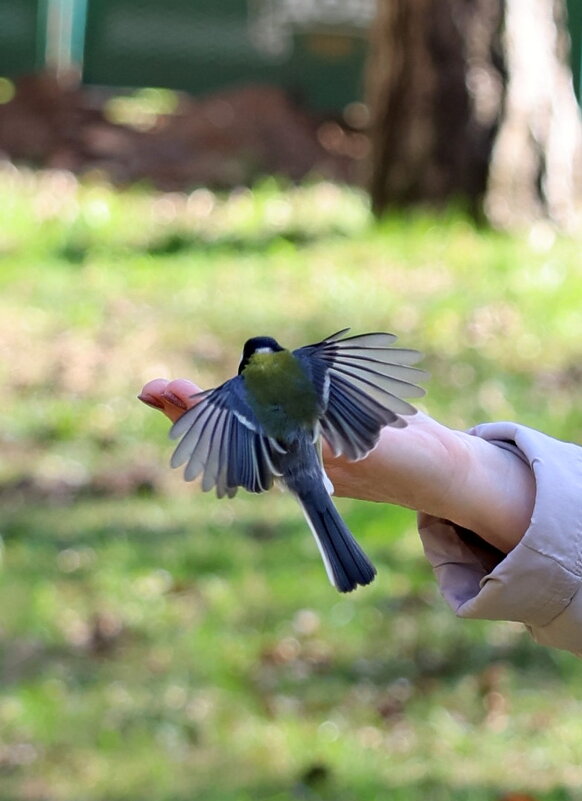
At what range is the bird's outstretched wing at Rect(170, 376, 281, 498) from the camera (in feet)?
6.32

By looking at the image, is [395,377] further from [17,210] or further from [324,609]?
[17,210]

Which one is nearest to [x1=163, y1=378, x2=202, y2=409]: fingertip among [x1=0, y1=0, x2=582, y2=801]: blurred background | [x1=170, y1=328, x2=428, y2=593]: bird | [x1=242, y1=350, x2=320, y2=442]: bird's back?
[x1=170, y1=328, x2=428, y2=593]: bird

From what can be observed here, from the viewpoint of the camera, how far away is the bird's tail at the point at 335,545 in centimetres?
193

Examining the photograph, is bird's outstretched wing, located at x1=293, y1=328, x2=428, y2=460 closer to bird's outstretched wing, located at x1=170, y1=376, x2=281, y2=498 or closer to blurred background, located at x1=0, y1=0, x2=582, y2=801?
bird's outstretched wing, located at x1=170, y1=376, x2=281, y2=498

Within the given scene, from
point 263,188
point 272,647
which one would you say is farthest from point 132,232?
point 272,647

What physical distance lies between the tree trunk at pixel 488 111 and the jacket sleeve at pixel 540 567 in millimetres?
4923

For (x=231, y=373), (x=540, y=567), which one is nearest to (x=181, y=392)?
(x=540, y=567)

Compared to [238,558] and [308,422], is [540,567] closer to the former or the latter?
[308,422]

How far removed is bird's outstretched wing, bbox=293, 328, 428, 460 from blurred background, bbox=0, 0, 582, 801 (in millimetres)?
1577

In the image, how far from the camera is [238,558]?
443 cm

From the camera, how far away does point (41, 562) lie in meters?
4.40

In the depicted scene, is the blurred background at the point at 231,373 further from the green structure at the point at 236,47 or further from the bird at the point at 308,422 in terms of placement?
the bird at the point at 308,422

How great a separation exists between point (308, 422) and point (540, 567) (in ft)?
1.34

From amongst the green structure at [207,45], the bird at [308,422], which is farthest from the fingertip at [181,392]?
the green structure at [207,45]
